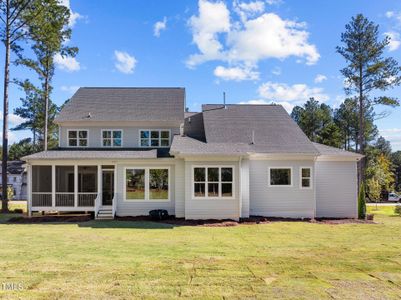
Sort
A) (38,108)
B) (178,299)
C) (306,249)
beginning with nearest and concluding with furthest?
1. (178,299)
2. (306,249)
3. (38,108)

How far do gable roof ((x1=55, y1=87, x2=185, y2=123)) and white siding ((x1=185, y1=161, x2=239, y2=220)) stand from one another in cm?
517

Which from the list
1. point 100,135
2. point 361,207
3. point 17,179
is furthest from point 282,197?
point 17,179

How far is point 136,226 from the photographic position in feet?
50.3

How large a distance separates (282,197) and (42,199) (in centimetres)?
1279

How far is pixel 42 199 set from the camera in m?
18.4

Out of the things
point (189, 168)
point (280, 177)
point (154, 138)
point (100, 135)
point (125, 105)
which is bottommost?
point (280, 177)

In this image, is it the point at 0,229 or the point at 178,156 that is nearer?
the point at 0,229

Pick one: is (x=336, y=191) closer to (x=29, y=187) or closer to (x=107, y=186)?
(x=107, y=186)

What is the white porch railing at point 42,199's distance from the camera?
18250 mm

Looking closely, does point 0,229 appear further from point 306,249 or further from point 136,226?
point 306,249

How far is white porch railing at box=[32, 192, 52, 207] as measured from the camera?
1825cm

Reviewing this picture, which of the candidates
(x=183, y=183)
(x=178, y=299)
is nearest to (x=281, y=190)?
(x=183, y=183)

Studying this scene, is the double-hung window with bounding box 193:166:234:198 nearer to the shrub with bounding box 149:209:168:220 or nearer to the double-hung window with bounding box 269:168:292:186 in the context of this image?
the shrub with bounding box 149:209:168:220

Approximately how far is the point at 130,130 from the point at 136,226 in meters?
7.54
